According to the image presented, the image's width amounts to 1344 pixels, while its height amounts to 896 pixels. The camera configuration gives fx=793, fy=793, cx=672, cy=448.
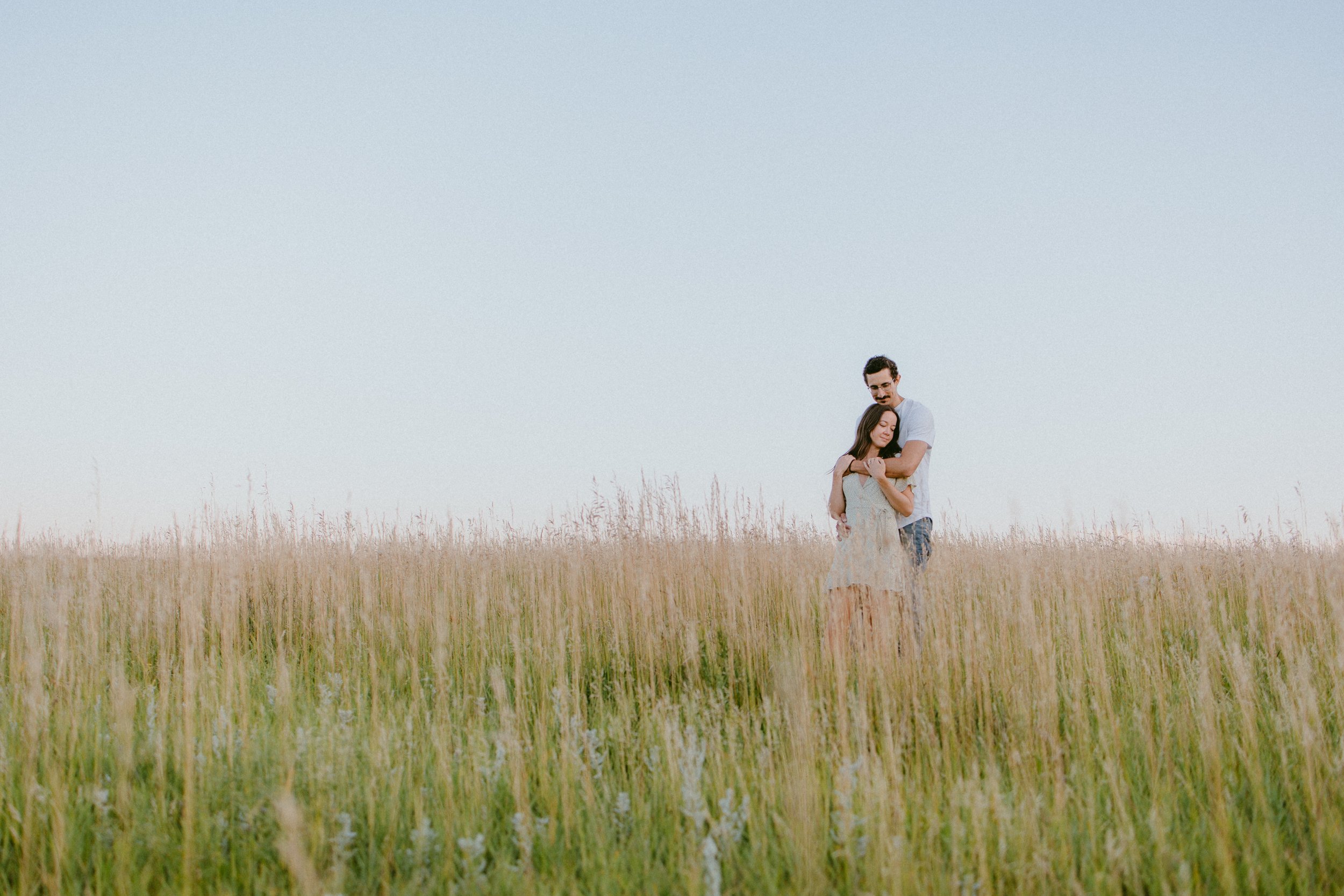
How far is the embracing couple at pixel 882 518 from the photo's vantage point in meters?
3.74

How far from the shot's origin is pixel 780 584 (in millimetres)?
5355

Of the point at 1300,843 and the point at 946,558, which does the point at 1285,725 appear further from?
the point at 946,558

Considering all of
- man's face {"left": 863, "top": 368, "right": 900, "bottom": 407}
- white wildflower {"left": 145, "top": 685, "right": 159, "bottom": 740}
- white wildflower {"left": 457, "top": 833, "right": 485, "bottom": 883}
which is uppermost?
man's face {"left": 863, "top": 368, "right": 900, "bottom": 407}

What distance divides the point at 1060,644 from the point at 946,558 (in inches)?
123

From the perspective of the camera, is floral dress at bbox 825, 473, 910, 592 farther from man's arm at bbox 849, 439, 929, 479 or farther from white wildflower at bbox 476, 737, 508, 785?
white wildflower at bbox 476, 737, 508, 785

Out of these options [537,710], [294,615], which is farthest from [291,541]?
[537,710]

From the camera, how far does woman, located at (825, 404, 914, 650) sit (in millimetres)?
3744

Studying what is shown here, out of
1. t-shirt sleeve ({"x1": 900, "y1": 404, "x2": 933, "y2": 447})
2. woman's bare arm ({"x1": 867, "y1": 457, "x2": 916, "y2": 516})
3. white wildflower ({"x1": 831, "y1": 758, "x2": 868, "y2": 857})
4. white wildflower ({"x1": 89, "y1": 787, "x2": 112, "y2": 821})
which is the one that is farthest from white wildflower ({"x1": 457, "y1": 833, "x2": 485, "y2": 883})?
t-shirt sleeve ({"x1": 900, "y1": 404, "x2": 933, "y2": 447})

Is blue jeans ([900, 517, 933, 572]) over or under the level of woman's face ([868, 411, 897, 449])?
under

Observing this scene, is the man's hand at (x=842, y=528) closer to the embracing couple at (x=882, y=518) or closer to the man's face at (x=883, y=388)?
the embracing couple at (x=882, y=518)

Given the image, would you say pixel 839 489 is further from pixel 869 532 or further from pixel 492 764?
pixel 492 764

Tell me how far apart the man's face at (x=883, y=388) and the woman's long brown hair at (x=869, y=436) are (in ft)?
0.49

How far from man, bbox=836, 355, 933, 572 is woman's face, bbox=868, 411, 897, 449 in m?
0.10

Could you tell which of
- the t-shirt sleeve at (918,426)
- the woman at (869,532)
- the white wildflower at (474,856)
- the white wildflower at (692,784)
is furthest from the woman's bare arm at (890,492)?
the white wildflower at (474,856)
